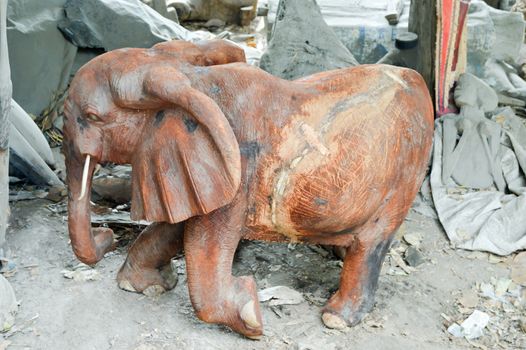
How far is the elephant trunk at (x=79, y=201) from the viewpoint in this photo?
9.39 feet

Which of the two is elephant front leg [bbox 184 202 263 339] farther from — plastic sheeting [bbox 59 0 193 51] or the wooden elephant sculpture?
plastic sheeting [bbox 59 0 193 51]

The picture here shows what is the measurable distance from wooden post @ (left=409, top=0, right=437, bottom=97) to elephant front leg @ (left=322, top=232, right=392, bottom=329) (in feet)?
6.74

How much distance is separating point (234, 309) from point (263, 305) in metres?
0.37

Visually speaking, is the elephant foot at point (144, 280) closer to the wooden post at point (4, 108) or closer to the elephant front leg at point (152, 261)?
the elephant front leg at point (152, 261)

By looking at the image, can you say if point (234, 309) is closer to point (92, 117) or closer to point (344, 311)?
point (344, 311)

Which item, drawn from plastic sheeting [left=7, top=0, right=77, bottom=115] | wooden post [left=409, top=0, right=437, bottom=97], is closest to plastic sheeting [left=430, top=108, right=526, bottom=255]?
wooden post [left=409, top=0, right=437, bottom=97]

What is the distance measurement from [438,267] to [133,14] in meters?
2.97

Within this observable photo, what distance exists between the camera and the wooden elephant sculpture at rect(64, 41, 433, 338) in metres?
2.67

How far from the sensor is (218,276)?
285 cm

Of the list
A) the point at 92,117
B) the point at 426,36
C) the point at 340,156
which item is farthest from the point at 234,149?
the point at 426,36

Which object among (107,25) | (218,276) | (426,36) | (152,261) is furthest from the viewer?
(107,25)

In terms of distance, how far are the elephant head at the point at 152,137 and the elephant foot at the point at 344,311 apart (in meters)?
0.78

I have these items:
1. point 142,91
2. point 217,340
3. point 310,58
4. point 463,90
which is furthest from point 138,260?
point 463,90

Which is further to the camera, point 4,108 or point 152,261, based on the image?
point 152,261
